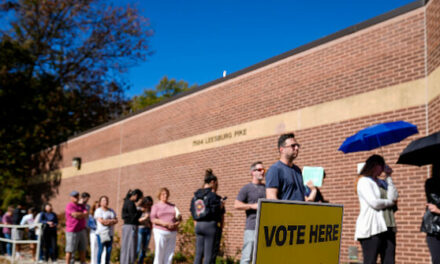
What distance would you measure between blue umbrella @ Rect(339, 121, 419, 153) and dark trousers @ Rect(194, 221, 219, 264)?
244 centimetres

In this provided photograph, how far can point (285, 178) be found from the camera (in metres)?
4.46

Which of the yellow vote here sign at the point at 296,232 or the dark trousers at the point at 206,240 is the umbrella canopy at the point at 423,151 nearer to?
the yellow vote here sign at the point at 296,232

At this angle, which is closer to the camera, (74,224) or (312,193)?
(312,193)

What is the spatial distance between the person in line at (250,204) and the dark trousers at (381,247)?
1.53 m

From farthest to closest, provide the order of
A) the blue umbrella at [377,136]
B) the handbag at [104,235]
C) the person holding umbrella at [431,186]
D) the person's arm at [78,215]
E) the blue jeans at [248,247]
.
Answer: the person's arm at [78,215]
the handbag at [104,235]
the blue umbrella at [377,136]
the blue jeans at [248,247]
the person holding umbrella at [431,186]

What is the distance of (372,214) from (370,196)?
0.72 ft

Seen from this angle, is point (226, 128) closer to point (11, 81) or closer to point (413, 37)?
point (413, 37)

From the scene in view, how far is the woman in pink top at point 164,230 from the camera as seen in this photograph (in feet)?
26.9

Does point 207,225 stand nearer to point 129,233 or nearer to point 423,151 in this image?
point 129,233

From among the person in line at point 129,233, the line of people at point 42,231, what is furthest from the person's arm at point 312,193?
the line of people at point 42,231

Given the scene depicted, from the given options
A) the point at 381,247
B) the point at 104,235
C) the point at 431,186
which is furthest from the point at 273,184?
the point at 104,235

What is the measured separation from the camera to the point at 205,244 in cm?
735

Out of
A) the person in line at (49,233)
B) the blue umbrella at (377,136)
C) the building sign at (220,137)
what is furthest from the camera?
the building sign at (220,137)

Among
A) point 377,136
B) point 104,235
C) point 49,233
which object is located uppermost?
point 377,136
